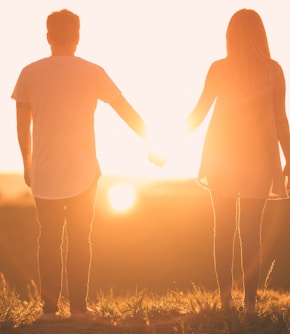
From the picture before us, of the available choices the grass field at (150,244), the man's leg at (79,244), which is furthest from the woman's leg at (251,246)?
the grass field at (150,244)

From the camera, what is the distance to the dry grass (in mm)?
4809

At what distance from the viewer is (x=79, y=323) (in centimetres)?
502

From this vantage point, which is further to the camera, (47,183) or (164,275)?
(164,275)

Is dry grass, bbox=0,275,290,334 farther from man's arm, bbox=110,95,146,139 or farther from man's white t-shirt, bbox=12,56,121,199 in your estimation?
man's arm, bbox=110,95,146,139

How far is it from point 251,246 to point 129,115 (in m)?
1.37

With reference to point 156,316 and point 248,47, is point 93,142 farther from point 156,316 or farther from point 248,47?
point 156,316

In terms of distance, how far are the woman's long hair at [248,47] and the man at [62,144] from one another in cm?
95

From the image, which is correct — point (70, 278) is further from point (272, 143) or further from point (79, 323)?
point (272, 143)

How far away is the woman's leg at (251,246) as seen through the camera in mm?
5164

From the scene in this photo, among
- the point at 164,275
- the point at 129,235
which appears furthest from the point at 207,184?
the point at 129,235

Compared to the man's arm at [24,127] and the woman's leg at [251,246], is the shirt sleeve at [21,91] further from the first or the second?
the woman's leg at [251,246]

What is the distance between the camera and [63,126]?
4.90 meters

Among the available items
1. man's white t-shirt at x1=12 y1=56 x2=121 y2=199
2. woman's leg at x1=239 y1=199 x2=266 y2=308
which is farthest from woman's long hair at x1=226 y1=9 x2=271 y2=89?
man's white t-shirt at x1=12 y1=56 x2=121 y2=199

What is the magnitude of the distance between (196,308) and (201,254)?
31536 millimetres
